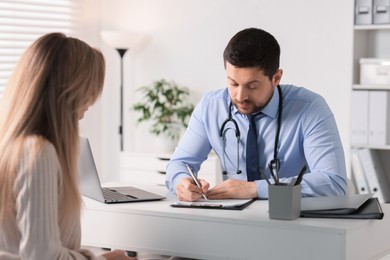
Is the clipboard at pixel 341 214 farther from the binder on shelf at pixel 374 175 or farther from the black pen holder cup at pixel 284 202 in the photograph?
the binder on shelf at pixel 374 175

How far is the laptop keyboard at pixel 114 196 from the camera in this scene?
2.67 metres

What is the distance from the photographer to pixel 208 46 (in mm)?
5406

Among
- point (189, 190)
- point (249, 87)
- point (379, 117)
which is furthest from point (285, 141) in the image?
point (379, 117)

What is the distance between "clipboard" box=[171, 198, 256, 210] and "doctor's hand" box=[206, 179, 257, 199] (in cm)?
4

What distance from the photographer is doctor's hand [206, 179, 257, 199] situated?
272cm

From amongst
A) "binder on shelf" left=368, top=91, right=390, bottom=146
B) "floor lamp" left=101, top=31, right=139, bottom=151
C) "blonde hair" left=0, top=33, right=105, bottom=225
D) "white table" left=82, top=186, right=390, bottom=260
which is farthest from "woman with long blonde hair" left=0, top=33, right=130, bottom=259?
"floor lamp" left=101, top=31, right=139, bottom=151

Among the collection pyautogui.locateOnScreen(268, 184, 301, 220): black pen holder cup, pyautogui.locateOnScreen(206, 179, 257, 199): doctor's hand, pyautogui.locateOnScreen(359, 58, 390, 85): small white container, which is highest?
pyautogui.locateOnScreen(359, 58, 390, 85): small white container

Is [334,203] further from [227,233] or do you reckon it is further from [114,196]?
[114,196]

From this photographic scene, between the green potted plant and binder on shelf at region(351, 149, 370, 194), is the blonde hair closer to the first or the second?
binder on shelf at region(351, 149, 370, 194)

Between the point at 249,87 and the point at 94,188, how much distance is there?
73 cm

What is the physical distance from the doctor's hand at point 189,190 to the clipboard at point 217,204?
1.0 inches

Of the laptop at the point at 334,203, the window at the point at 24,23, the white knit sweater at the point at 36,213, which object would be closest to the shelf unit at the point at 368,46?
the window at the point at 24,23

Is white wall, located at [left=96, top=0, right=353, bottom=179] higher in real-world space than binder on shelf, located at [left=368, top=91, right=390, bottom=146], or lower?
higher

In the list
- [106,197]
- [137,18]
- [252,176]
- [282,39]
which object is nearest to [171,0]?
[137,18]
